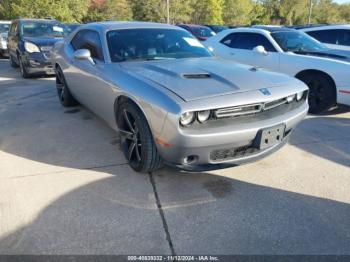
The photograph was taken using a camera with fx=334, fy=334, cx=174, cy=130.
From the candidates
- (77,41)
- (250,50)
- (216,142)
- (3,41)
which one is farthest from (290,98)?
(3,41)

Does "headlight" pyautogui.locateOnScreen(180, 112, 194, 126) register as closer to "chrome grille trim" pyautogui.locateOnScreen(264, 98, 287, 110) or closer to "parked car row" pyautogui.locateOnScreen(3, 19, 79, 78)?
"chrome grille trim" pyautogui.locateOnScreen(264, 98, 287, 110)

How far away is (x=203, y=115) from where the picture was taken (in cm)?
281

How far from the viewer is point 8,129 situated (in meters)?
4.93

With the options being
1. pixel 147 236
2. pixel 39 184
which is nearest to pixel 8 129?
pixel 39 184

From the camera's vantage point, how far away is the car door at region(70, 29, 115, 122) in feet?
12.7

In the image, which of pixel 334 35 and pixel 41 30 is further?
pixel 41 30

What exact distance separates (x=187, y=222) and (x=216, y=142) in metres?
0.69

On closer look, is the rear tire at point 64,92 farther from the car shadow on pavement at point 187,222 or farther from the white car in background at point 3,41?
the white car in background at point 3,41

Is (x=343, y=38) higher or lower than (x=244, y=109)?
higher

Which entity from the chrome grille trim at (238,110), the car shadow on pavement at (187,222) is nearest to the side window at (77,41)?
the car shadow on pavement at (187,222)

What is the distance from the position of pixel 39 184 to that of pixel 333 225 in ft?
8.83

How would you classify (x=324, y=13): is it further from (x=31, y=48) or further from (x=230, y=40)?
(x=31, y=48)

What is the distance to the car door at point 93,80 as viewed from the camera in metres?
3.88

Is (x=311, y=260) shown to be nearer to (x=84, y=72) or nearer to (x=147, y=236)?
(x=147, y=236)
